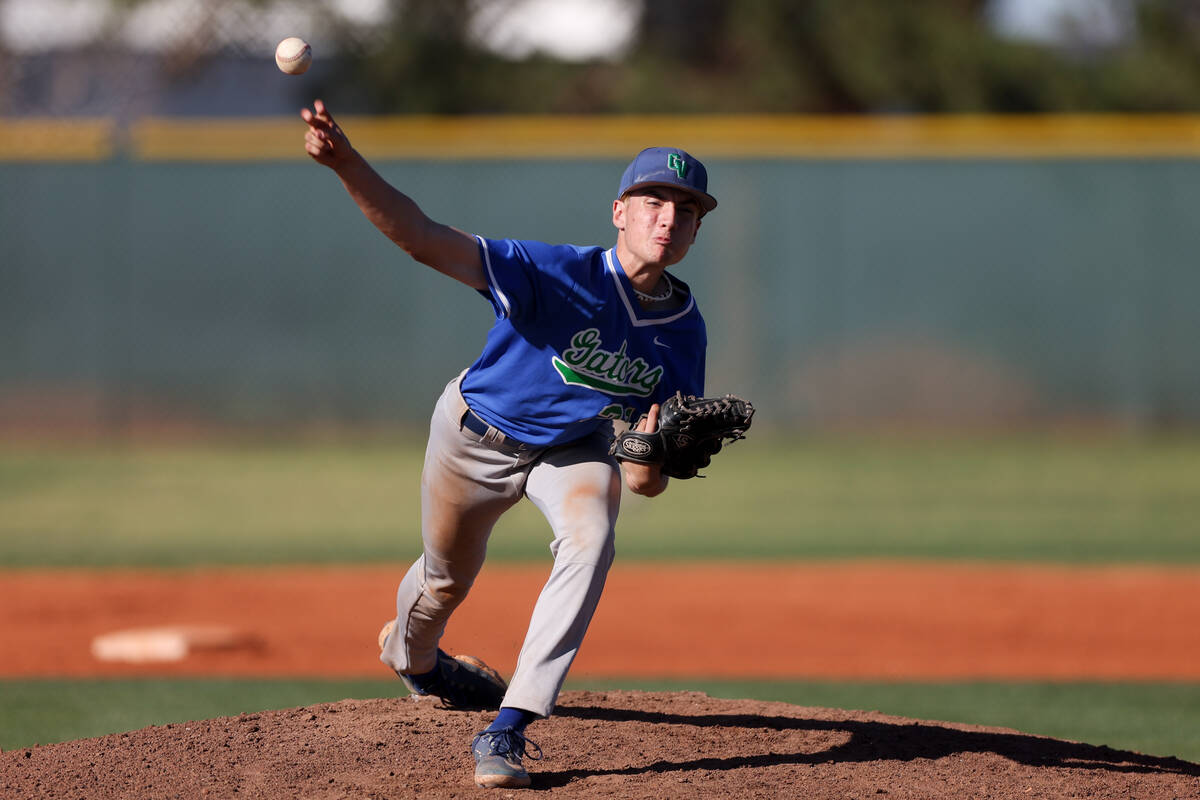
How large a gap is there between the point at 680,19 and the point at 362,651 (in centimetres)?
1338

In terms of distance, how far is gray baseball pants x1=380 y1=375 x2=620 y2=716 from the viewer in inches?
120

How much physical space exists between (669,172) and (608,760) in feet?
4.59

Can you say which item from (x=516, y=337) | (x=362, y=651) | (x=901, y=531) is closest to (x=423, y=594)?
(x=516, y=337)

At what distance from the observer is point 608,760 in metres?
3.26

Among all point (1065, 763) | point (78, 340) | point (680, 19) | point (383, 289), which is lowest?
point (1065, 763)

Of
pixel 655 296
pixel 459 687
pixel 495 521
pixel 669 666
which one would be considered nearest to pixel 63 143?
pixel 669 666

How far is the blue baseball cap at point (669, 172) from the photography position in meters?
3.22

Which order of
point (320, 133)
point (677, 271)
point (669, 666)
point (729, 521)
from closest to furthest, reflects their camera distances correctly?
point (320, 133) < point (669, 666) < point (729, 521) < point (677, 271)

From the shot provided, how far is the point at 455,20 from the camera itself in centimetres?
1612

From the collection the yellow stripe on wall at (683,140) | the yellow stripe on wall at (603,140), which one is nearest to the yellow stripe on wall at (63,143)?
the yellow stripe on wall at (603,140)

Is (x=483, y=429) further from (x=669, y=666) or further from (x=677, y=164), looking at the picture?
(x=669, y=666)

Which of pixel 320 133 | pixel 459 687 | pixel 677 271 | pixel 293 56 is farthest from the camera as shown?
pixel 677 271

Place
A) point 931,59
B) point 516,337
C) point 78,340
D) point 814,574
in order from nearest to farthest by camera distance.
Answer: point 516,337 < point 814,574 < point 78,340 < point 931,59

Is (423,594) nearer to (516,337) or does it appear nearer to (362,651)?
(516,337)
